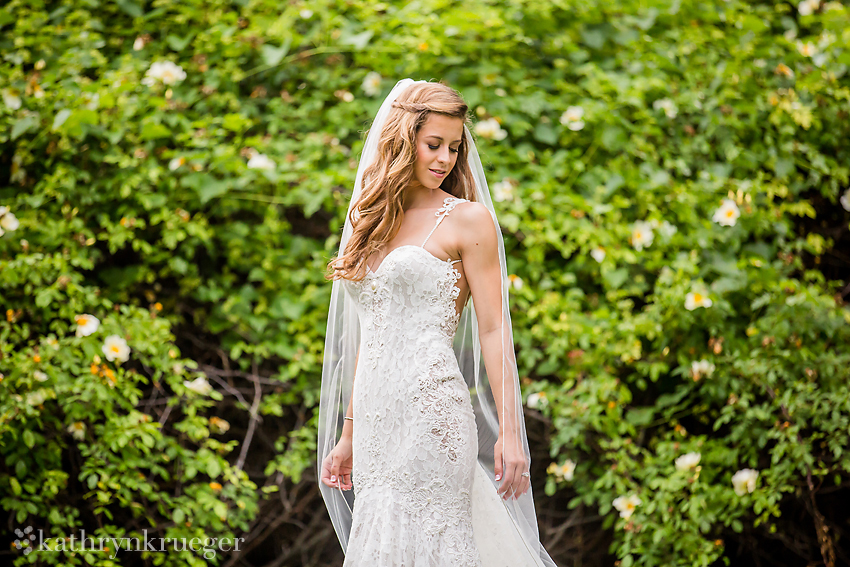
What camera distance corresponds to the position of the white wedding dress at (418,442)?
1.84 metres

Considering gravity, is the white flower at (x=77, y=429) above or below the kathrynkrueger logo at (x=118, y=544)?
above

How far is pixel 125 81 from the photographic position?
11.2ft

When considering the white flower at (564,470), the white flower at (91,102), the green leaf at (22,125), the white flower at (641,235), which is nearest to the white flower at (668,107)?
the white flower at (641,235)

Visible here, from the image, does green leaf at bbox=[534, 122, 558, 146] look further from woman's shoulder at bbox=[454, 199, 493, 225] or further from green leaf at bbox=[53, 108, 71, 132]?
green leaf at bbox=[53, 108, 71, 132]

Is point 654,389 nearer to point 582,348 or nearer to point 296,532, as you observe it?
point 582,348

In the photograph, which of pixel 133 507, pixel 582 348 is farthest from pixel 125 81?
pixel 582 348

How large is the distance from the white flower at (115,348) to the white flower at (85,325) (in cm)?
8

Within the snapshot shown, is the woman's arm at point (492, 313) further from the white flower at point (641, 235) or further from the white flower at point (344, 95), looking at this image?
the white flower at point (344, 95)

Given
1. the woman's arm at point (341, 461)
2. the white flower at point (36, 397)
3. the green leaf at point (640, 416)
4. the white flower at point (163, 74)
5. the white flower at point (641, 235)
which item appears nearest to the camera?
the woman's arm at point (341, 461)

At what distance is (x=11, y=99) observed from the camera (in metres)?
3.35

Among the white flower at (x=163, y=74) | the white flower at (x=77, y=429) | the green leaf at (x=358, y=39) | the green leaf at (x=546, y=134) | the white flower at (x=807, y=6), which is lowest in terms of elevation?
the white flower at (x=77, y=429)

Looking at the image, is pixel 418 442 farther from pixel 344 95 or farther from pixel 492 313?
pixel 344 95

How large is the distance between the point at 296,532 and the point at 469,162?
2263 millimetres

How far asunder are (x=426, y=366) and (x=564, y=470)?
143 centimetres
